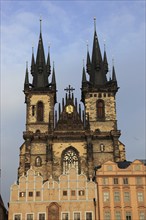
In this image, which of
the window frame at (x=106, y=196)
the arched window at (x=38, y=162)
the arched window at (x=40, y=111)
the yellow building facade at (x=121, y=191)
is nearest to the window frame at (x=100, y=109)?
the arched window at (x=40, y=111)

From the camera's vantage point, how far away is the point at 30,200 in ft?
148

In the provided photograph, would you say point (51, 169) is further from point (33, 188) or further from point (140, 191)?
point (140, 191)

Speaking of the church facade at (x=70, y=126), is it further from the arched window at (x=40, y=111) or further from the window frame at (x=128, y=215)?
the window frame at (x=128, y=215)

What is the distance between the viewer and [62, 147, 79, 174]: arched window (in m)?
60.8

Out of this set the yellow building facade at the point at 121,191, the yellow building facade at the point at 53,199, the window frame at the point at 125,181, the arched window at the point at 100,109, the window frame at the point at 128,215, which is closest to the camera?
the window frame at the point at 128,215

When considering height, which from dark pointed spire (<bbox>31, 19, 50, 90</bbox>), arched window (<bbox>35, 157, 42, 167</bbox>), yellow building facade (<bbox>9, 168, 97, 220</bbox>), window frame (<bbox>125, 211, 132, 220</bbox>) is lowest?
window frame (<bbox>125, 211, 132, 220</bbox>)

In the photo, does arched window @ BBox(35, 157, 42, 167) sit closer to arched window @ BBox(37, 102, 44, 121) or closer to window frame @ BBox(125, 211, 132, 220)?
arched window @ BBox(37, 102, 44, 121)

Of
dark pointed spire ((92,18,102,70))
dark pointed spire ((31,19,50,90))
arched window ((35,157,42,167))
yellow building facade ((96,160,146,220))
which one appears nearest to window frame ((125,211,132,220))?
yellow building facade ((96,160,146,220))

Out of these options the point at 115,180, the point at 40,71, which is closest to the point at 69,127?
the point at 40,71

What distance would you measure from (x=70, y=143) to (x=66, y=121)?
4091 mm

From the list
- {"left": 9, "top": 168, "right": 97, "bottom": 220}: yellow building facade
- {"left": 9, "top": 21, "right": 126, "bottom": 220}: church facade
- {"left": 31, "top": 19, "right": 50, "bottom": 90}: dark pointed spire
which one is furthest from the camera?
{"left": 31, "top": 19, "right": 50, "bottom": 90}: dark pointed spire

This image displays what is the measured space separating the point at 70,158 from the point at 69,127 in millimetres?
5245

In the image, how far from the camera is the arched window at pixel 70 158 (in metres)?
60.8

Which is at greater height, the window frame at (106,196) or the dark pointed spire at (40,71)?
the dark pointed spire at (40,71)
